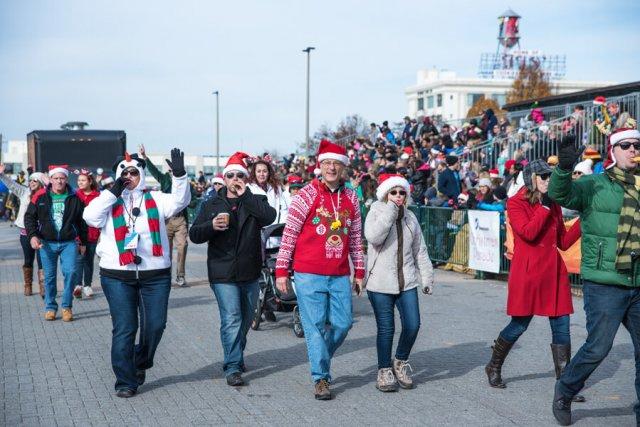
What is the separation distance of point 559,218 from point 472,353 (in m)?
2.43

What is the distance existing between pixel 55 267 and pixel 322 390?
570 centimetres

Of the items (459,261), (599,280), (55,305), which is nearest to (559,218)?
(599,280)

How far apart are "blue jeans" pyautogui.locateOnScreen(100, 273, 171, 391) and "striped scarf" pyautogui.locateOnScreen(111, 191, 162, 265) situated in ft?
0.74

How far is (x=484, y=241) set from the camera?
1630 centimetres

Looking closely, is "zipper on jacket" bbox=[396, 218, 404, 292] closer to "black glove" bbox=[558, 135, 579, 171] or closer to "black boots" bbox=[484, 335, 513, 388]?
"black boots" bbox=[484, 335, 513, 388]

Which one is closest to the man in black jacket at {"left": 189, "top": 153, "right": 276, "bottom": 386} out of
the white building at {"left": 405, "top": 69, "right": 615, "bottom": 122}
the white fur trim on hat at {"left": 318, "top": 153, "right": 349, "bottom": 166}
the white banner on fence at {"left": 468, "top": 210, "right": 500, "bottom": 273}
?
the white fur trim on hat at {"left": 318, "top": 153, "right": 349, "bottom": 166}

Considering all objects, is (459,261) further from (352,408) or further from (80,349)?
(352,408)

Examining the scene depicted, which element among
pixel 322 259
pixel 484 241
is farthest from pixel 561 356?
pixel 484 241

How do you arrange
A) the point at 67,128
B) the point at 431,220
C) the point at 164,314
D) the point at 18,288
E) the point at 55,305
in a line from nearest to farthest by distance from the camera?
1. the point at 164,314
2. the point at 55,305
3. the point at 18,288
4. the point at 431,220
5. the point at 67,128

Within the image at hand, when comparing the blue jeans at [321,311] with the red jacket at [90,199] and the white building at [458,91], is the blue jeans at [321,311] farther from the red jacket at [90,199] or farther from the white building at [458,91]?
the white building at [458,91]

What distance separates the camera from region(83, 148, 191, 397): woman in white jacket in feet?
24.7

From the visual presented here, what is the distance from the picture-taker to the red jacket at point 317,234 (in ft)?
24.3

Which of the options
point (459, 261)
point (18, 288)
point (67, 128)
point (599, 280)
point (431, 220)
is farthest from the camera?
point (67, 128)

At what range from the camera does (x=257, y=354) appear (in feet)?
30.9
